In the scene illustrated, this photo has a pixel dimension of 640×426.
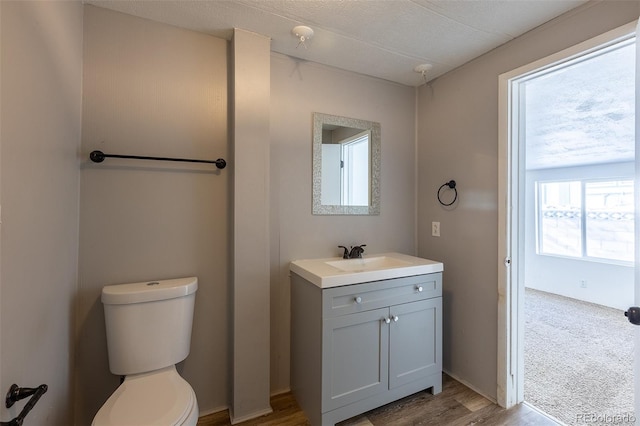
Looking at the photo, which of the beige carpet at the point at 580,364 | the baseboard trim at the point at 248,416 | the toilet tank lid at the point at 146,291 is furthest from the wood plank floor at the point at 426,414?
the toilet tank lid at the point at 146,291

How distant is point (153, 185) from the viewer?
158cm

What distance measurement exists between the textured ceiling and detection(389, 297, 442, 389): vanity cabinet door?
1.63 meters

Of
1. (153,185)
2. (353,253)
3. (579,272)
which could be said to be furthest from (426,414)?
(579,272)

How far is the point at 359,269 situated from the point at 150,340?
123cm

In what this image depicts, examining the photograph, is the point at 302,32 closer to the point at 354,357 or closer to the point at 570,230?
the point at 354,357

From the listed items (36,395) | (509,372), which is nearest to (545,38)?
(509,372)

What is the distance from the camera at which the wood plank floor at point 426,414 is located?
1.61 meters

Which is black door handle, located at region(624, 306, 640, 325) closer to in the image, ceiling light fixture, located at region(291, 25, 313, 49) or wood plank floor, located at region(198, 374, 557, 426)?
wood plank floor, located at region(198, 374, 557, 426)

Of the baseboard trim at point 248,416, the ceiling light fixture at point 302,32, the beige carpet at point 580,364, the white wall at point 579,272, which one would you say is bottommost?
the beige carpet at point 580,364

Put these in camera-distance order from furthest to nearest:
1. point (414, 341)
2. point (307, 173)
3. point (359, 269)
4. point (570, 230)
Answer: point (570, 230), point (307, 173), point (359, 269), point (414, 341)

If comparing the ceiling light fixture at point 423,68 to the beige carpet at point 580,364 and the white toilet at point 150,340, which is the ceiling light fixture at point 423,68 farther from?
the beige carpet at point 580,364

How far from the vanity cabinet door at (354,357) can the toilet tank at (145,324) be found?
769 mm

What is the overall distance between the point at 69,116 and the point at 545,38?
246 centimetres

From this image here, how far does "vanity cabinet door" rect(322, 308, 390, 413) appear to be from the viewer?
1502 mm
